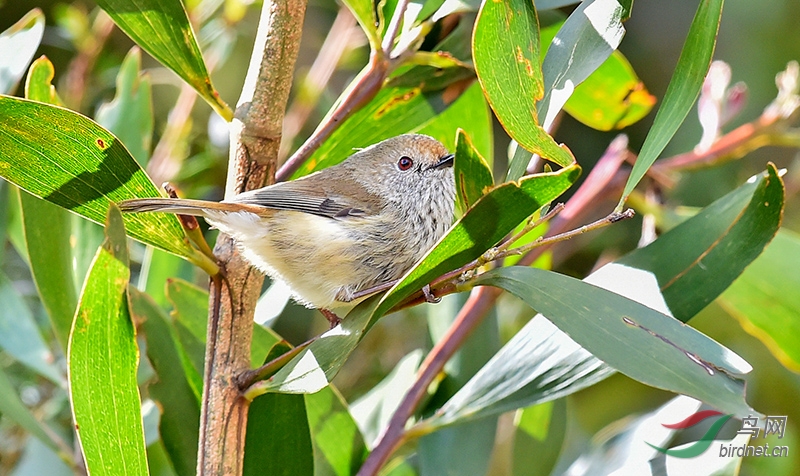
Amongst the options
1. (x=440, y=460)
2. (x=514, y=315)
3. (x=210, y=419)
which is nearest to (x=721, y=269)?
(x=440, y=460)

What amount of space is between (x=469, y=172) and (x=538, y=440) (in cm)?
122

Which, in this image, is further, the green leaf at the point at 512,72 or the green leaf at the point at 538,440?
the green leaf at the point at 538,440

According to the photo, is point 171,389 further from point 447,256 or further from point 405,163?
point 405,163

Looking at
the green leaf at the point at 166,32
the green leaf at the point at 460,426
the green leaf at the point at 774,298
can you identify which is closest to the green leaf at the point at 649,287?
the green leaf at the point at 460,426

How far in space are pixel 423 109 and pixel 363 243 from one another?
1.33 ft

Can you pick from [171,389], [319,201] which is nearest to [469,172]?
[171,389]

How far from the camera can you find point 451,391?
2086mm

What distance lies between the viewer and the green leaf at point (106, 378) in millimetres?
1314

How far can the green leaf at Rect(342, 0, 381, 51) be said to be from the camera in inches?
63.1

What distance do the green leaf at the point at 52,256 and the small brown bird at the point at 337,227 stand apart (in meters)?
0.37

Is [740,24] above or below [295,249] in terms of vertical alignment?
above

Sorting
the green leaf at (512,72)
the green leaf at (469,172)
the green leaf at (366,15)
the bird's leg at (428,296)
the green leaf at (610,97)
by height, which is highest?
the green leaf at (610,97)

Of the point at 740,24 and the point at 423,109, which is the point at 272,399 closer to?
the point at 423,109

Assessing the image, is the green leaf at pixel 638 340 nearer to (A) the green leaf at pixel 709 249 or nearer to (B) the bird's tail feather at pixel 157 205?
(A) the green leaf at pixel 709 249
